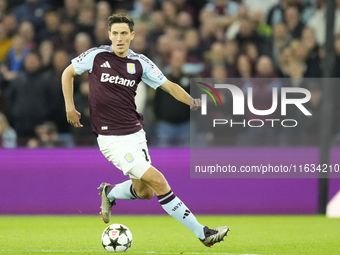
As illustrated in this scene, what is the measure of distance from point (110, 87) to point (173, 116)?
10.2 feet

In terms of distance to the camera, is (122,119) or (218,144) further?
(218,144)

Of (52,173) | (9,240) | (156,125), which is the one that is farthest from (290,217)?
(9,240)

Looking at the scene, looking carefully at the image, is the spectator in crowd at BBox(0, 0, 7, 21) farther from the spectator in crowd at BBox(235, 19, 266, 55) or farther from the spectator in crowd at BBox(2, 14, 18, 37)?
the spectator in crowd at BBox(235, 19, 266, 55)

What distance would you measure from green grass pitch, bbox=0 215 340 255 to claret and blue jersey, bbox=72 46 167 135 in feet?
4.04

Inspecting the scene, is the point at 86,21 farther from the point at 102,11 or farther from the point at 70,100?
the point at 70,100

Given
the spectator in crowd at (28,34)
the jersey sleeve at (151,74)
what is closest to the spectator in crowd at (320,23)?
the spectator in crowd at (28,34)

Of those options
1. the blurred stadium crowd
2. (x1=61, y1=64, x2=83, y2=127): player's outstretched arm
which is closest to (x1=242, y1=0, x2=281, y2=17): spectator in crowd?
the blurred stadium crowd

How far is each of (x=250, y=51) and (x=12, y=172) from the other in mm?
3965

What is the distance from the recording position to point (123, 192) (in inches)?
277

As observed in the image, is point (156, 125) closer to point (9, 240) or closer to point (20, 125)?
point (20, 125)

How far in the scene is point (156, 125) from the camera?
9.38m

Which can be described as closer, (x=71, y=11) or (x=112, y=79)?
(x=112, y=79)

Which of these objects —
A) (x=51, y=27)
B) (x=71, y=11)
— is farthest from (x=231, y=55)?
(x=51, y=27)

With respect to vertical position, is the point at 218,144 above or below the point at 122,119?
below
